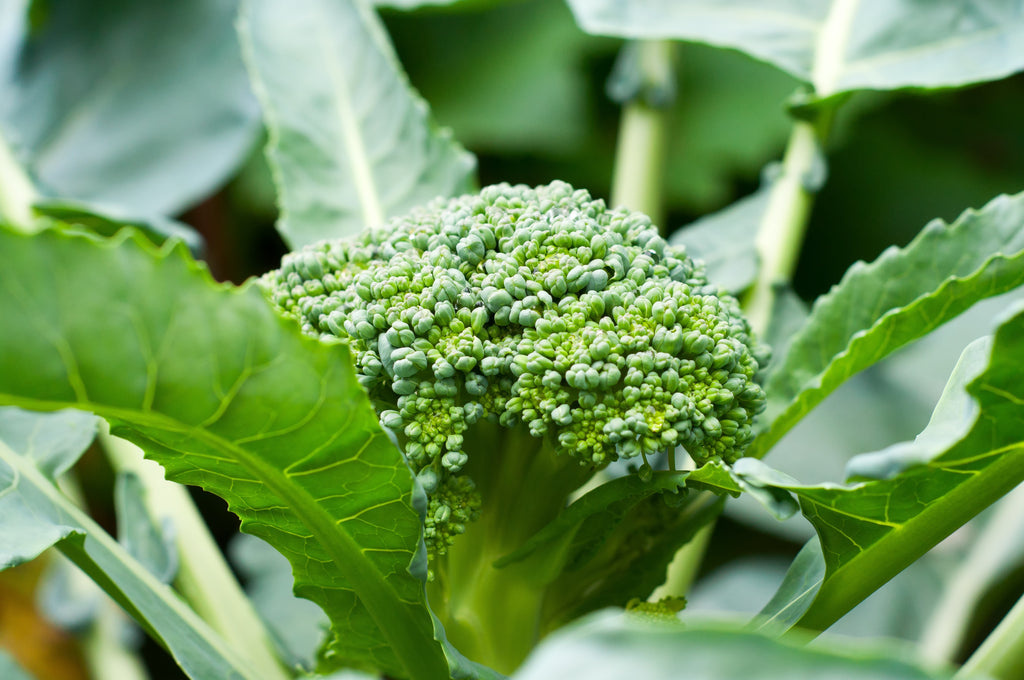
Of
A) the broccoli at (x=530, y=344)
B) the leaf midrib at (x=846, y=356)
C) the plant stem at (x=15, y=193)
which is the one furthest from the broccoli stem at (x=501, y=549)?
the plant stem at (x=15, y=193)

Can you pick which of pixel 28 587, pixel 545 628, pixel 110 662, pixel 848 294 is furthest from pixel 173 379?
pixel 28 587

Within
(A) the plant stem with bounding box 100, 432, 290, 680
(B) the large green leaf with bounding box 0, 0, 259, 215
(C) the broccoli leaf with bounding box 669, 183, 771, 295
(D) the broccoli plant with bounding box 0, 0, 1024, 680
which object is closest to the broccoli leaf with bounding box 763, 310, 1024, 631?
(D) the broccoli plant with bounding box 0, 0, 1024, 680

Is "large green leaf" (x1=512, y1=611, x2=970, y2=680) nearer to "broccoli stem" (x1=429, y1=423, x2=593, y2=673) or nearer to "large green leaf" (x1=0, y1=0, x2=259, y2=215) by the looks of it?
"broccoli stem" (x1=429, y1=423, x2=593, y2=673)

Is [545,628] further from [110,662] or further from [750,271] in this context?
[110,662]

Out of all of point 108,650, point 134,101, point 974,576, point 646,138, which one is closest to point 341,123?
point 646,138

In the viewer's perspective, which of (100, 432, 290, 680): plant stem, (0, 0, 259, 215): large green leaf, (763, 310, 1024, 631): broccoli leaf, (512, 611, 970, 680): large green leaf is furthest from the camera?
(0, 0, 259, 215): large green leaf

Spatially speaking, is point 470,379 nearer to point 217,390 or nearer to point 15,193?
point 217,390

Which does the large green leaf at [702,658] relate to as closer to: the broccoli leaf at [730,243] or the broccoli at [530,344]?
the broccoli at [530,344]
